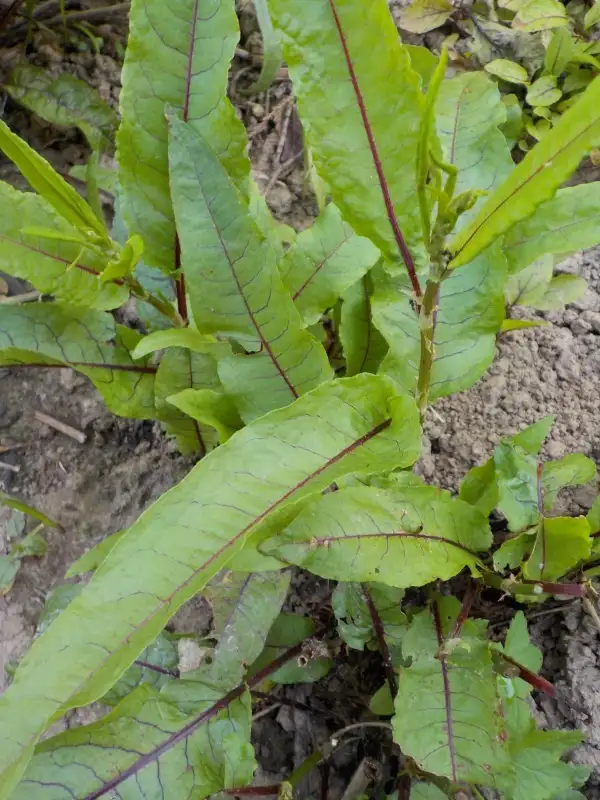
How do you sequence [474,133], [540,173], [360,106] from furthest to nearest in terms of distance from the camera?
[474,133] → [360,106] → [540,173]

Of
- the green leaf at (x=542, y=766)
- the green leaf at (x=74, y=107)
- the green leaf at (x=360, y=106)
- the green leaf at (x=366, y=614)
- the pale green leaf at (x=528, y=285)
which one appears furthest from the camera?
the green leaf at (x=74, y=107)

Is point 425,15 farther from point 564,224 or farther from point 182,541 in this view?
point 182,541

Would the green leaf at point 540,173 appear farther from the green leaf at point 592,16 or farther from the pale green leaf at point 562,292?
the green leaf at point 592,16

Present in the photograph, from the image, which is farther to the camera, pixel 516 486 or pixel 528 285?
pixel 528 285

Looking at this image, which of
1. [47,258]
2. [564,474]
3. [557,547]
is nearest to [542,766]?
[557,547]

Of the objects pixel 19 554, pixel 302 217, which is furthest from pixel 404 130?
pixel 19 554

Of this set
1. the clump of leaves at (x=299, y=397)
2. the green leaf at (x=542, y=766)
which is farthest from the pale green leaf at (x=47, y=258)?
the green leaf at (x=542, y=766)
